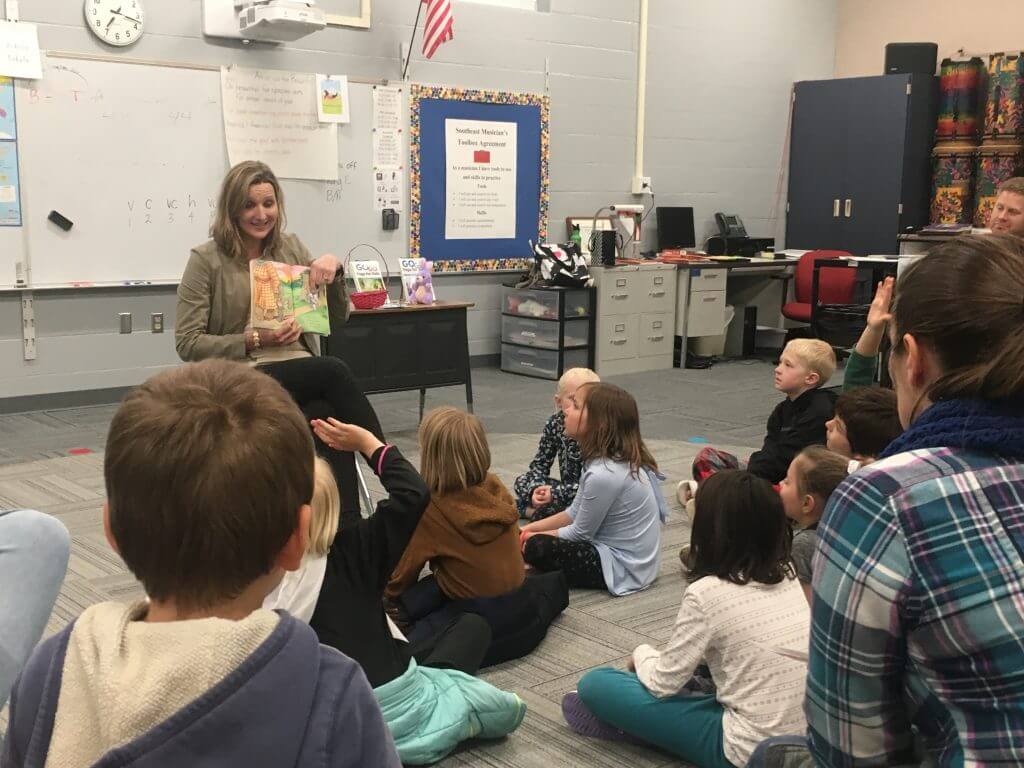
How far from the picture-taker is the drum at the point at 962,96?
8336 millimetres

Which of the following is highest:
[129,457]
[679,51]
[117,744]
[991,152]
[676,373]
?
[679,51]

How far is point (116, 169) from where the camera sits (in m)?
5.89

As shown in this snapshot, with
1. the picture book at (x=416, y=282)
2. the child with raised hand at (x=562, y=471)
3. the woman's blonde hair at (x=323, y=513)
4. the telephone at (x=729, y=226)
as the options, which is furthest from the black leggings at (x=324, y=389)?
the telephone at (x=729, y=226)

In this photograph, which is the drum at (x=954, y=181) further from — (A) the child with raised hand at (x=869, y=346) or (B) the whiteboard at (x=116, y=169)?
(A) the child with raised hand at (x=869, y=346)

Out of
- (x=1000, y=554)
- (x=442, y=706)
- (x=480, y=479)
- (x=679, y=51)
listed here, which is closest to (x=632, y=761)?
(x=442, y=706)

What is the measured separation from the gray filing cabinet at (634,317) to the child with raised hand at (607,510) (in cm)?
416

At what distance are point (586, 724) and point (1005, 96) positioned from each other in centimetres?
729

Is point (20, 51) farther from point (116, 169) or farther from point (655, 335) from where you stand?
point (655, 335)

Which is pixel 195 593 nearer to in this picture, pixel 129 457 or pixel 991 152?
pixel 129 457

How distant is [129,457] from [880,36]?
9.57 metres

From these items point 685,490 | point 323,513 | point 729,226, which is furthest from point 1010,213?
point 729,226

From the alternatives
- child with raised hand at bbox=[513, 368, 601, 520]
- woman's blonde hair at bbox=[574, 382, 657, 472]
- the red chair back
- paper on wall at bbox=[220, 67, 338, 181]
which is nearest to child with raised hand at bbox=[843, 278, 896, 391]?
woman's blonde hair at bbox=[574, 382, 657, 472]

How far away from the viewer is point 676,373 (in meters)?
7.72

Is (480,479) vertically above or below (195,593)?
Result: below
